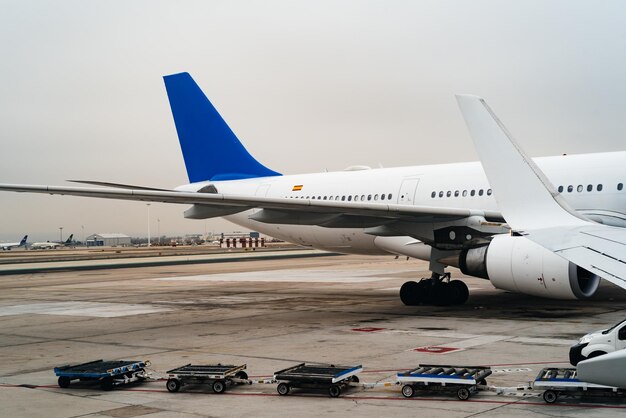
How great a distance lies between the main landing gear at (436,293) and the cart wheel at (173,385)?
924 centimetres

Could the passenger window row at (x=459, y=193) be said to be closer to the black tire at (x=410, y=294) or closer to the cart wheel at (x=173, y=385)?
the black tire at (x=410, y=294)

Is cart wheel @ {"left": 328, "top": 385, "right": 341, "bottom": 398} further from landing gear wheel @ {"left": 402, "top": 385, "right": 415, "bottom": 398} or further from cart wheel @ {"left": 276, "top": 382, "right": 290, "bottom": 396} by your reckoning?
landing gear wheel @ {"left": 402, "top": 385, "right": 415, "bottom": 398}

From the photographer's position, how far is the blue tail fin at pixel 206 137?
23.4 metres

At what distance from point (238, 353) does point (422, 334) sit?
3228 millimetres

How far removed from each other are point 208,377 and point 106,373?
1.22m

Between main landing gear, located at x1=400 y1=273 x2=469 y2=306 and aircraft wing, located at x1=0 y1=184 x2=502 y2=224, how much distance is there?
208 centimetres

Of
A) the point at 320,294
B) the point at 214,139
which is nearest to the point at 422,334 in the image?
the point at 320,294

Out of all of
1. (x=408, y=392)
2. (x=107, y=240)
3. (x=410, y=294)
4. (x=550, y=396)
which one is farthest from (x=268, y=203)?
(x=107, y=240)

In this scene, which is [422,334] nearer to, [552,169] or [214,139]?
[552,169]

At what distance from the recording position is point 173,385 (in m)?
8.14

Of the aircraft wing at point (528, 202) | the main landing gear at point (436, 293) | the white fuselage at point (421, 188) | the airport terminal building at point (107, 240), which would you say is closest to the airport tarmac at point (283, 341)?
the main landing gear at point (436, 293)

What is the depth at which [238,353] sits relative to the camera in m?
10.6

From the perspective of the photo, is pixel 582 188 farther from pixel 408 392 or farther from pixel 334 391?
pixel 334 391

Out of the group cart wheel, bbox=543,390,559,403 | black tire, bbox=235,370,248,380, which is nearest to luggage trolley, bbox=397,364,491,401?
cart wheel, bbox=543,390,559,403
